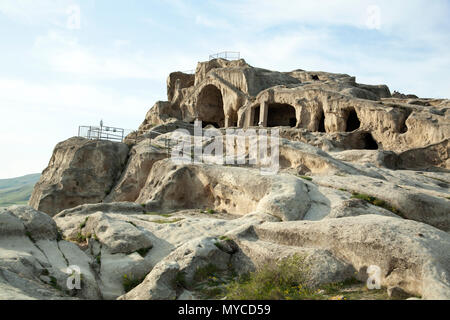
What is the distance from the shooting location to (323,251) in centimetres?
696

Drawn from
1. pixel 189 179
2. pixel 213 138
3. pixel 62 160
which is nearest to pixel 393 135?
Result: pixel 213 138

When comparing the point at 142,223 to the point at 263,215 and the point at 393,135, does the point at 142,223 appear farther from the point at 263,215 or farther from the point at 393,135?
the point at 393,135

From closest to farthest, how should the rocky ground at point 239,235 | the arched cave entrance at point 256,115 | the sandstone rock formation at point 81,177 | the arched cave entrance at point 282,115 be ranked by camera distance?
the rocky ground at point 239,235
the sandstone rock formation at point 81,177
the arched cave entrance at point 256,115
the arched cave entrance at point 282,115

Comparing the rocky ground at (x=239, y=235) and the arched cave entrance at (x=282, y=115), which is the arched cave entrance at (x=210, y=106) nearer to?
the arched cave entrance at (x=282, y=115)

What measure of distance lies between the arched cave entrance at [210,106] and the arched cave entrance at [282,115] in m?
6.86

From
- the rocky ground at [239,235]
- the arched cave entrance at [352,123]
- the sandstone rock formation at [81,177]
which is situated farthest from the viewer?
the arched cave entrance at [352,123]

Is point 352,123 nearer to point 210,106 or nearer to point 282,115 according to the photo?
point 282,115

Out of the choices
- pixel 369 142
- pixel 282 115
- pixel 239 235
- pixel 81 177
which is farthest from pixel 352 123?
pixel 239 235

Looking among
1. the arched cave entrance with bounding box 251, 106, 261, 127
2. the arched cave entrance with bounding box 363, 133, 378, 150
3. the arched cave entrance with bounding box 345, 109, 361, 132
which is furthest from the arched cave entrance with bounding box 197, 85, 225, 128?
the arched cave entrance with bounding box 363, 133, 378, 150

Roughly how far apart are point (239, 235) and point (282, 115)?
24.7 m

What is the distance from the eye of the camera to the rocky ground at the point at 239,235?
626 centimetres

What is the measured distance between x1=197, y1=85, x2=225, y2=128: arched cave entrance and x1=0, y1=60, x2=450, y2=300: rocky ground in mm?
22726

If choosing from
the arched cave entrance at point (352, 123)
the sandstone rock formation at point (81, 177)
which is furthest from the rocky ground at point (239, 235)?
the arched cave entrance at point (352, 123)

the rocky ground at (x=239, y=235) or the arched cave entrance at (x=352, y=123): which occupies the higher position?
the arched cave entrance at (x=352, y=123)
